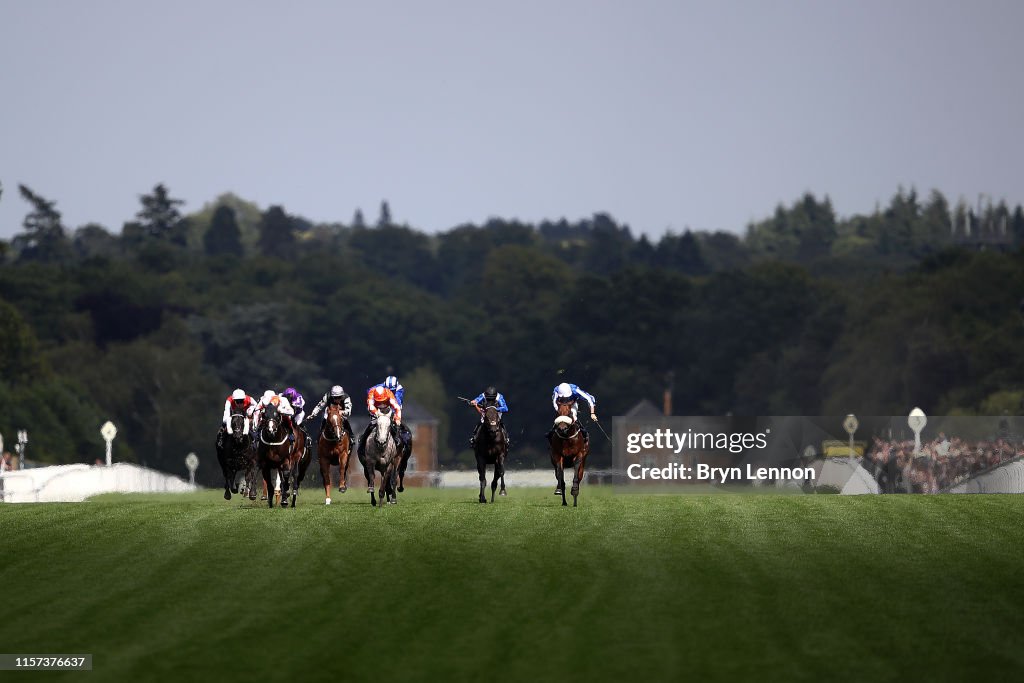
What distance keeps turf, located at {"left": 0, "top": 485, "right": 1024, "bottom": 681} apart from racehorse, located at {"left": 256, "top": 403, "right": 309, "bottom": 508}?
169cm

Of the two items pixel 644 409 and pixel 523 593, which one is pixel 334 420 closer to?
pixel 523 593

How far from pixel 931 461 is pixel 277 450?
1708cm

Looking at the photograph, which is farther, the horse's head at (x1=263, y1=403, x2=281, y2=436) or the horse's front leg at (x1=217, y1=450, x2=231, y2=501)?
the horse's front leg at (x1=217, y1=450, x2=231, y2=501)

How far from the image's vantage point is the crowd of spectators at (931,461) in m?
44.9

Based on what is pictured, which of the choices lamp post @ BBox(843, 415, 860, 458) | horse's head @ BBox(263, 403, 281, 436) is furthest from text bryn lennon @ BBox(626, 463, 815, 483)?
horse's head @ BBox(263, 403, 281, 436)

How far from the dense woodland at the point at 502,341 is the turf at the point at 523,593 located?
90.8 m

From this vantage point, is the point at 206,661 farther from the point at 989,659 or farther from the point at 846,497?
the point at 846,497

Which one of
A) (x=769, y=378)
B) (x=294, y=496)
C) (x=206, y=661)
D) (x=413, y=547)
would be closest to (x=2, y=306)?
(x=769, y=378)

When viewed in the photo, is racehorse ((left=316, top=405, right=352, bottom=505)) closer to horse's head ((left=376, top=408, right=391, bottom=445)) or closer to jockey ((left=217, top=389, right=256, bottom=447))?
horse's head ((left=376, top=408, right=391, bottom=445))

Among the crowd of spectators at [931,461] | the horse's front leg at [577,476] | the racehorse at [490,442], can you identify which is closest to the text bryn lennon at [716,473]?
the crowd of spectators at [931,461]

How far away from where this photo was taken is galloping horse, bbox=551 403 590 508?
3478 cm

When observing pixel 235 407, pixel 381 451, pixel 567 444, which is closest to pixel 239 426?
pixel 235 407

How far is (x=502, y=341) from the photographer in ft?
533

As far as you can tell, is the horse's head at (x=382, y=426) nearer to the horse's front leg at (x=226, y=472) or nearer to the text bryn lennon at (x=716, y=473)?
the horse's front leg at (x=226, y=472)
